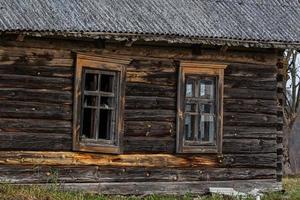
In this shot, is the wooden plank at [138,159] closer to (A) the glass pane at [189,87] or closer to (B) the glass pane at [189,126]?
(B) the glass pane at [189,126]

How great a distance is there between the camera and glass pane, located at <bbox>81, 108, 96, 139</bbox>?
13195mm

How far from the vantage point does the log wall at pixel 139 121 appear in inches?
488

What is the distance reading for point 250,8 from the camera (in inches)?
606

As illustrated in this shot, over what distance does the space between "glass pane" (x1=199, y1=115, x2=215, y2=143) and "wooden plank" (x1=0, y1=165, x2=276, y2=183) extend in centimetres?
63

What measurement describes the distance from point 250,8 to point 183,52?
7.67 feet

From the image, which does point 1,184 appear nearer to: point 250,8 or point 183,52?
point 183,52

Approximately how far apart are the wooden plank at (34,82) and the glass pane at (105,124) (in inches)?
37.2

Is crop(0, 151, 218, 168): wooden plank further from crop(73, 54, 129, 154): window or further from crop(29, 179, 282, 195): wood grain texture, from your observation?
crop(29, 179, 282, 195): wood grain texture

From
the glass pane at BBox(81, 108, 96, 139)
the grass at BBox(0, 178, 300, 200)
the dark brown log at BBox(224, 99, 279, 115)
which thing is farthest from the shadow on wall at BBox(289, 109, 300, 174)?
the glass pane at BBox(81, 108, 96, 139)

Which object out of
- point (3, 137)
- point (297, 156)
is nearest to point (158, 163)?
point (3, 137)

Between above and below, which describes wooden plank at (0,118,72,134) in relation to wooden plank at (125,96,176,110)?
below

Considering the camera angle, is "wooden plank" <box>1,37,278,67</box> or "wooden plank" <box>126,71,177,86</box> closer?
"wooden plank" <box>1,37,278,67</box>

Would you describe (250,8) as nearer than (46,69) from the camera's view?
No

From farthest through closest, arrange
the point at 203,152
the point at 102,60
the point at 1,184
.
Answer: the point at 203,152 → the point at 102,60 → the point at 1,184
